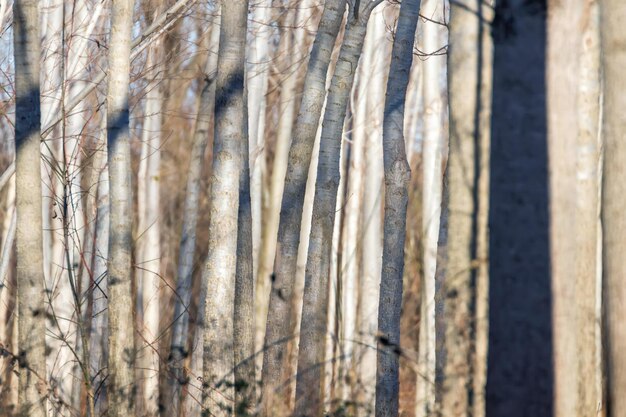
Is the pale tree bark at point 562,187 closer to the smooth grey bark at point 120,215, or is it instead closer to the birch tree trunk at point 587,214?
the birch tree trunk at point 587,214

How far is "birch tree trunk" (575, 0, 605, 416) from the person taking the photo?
144 inches

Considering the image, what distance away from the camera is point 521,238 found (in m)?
3.61

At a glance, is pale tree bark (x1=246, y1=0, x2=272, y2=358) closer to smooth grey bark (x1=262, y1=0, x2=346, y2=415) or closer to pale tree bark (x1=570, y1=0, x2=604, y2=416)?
smooth grey bark (x1=262, y1=0, x2=346, y2=415)

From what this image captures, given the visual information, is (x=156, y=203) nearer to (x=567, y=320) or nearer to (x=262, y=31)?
(x=262, y=31)

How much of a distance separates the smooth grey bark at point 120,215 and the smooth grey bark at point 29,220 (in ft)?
1.57

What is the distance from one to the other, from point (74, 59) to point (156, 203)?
5.02 metres

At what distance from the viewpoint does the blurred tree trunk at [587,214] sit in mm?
3654

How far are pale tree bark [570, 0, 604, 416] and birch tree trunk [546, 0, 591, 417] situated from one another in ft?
0.11

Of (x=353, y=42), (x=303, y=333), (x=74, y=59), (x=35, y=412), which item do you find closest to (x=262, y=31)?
(x=74, y=59)

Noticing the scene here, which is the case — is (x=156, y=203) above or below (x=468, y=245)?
above

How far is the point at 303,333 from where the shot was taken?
7633mm

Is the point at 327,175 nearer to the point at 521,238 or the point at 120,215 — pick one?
the point at 120,215

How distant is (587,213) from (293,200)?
436 cm

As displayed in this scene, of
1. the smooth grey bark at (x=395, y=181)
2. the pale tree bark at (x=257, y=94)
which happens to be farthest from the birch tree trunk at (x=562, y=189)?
the pale tree bark at (x=257, y=94)
